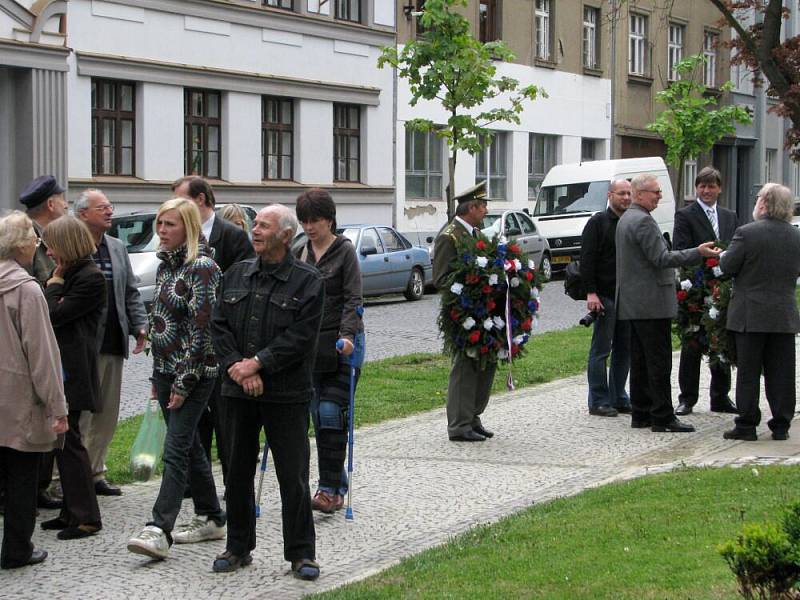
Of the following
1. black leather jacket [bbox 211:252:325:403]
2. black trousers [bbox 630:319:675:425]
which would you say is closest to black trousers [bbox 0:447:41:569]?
black leather jacket [bbox 211:252:325:403]

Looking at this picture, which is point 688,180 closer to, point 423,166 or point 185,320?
point 423,166

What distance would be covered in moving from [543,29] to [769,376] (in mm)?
31713

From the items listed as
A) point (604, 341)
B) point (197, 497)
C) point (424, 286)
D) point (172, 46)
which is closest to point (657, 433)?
point (604, 341)

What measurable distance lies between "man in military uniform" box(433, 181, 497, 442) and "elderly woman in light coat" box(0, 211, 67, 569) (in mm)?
4362

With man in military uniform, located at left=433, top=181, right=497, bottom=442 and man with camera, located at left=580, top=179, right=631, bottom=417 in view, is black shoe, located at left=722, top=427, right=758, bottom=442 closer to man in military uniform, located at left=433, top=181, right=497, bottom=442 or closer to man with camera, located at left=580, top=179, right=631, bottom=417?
man with camera, located at left=580, top=179, right=631, bottom=417

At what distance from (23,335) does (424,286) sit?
20.5 meters

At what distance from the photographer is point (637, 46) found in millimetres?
46156

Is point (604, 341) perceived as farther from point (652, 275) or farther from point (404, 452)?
point (404, 452)

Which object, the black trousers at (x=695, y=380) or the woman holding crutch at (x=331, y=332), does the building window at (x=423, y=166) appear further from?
the woman holding crutch at (x=331, y=332)

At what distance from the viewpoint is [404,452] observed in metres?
10.5

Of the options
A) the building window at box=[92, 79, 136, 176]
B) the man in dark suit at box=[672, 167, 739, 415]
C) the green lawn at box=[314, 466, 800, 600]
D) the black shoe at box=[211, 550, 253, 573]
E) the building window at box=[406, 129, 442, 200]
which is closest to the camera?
the green lawn at box=[314, 466, 800, 600]

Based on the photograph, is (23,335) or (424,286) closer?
(23,335)

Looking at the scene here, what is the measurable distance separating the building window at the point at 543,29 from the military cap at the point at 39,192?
109 ft

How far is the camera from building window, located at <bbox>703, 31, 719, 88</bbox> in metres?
50.4
